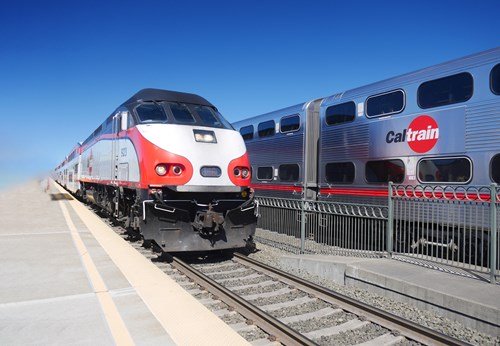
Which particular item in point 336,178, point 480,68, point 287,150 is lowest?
point 336,178

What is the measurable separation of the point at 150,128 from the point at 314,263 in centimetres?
400

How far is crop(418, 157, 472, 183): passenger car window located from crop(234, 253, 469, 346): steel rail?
3881 millimetres

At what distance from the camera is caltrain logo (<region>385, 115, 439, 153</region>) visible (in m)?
8.07

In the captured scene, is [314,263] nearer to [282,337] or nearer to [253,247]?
[253,247]

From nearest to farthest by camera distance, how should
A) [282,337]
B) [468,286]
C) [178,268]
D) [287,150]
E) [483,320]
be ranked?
[282,337] < [483,320] < [468,286] < [178,268] < [287,150]

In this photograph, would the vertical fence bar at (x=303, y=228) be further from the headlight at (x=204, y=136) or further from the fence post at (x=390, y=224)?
the headlight at (x=204, y=136)

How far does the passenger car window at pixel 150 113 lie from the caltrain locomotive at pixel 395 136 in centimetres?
486

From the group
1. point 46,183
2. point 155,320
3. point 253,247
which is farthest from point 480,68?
point 46,183

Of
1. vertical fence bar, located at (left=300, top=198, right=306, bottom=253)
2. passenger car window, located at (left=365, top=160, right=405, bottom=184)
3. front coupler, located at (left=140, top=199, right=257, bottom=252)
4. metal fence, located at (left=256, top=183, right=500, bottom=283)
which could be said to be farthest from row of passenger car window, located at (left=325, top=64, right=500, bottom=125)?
front coupler, located at (left=140, top=199, right=257, bottom=252)

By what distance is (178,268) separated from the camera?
22.7 ft

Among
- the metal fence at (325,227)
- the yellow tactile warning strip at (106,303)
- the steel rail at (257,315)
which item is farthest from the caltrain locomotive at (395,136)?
the yellow tactile warning strip at (106,303)

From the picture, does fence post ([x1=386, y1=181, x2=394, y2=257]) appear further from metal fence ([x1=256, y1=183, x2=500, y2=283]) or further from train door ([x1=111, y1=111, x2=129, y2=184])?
train door ([x1=111, y1=111, x2=129, y2=184])

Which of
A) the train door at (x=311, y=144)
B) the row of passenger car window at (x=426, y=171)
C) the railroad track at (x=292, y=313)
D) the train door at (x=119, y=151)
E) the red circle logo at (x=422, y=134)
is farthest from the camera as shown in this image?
the train door at (x=311, y=144)

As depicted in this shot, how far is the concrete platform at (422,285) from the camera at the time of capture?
14.5 feet
